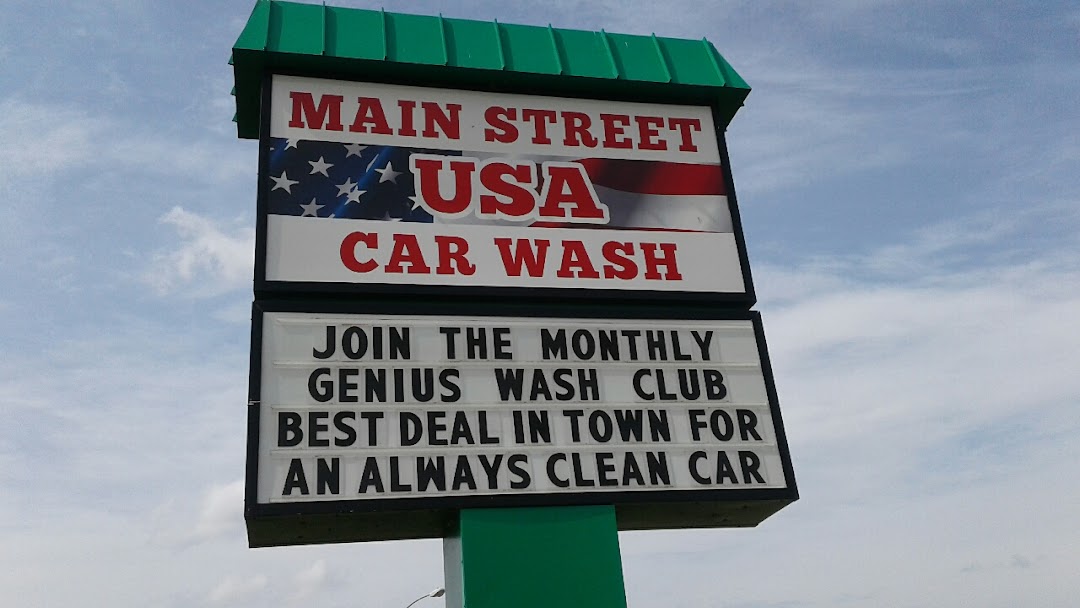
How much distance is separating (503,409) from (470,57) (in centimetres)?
368

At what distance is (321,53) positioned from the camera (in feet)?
27.1

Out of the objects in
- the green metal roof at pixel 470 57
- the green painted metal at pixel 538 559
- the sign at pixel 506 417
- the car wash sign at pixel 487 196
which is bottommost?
the green painted metal at pixel 538 559

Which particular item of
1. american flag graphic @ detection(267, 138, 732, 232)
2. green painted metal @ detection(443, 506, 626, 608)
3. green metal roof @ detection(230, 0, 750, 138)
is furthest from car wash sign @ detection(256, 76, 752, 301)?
green painted metal @ detection(443, 506, 626, 608)

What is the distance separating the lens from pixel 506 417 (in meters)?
7.11

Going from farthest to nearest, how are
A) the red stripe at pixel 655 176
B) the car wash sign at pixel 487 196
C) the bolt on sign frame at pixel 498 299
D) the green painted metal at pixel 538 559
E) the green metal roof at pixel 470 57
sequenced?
the red stripe at pixel 655 176
the green metal roof at pixel 470 57
the car wash sign at pixel 487 196
the bolt on sign frame at pixel 498 299
the green painted metal at pixel 538 559

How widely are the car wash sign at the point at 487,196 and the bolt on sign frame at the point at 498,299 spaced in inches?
0.9

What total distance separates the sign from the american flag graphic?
103 cm

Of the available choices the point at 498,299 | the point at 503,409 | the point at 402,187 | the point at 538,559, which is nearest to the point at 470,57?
the point at 402,187

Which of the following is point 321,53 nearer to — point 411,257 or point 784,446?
point 411,257

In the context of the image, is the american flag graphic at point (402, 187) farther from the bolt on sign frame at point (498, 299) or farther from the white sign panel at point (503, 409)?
the white sign panel at point (503, 409)

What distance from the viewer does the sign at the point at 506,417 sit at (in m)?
6.66

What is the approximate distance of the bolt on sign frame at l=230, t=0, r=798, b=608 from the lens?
6770 millimetres

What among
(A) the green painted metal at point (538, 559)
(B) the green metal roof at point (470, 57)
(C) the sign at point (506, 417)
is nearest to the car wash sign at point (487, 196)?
(B) the green metal roof at point (470, 57)

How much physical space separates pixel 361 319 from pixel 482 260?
4.02 ft
